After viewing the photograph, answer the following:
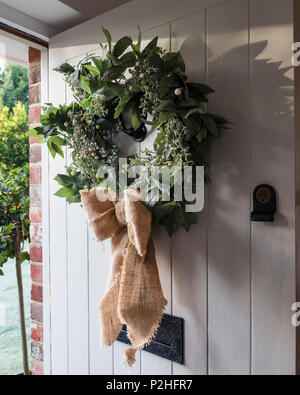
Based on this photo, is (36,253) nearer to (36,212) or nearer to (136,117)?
(36,212)

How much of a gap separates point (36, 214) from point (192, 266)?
0.82 metres

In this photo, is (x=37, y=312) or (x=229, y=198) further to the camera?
(x=37, y=312)

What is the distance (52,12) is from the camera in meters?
1.28

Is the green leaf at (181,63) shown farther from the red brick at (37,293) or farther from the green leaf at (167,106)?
the red brick at (37,293)

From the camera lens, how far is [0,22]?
124cm

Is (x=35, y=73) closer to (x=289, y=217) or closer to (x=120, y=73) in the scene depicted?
(x=120, y=73)

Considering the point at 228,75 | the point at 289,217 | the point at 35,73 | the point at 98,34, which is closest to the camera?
the point at 289,217

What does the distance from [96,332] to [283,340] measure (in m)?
0.72

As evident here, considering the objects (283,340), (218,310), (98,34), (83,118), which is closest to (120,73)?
(83,118)

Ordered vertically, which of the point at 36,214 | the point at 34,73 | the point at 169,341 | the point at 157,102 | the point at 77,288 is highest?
the point at 34,73

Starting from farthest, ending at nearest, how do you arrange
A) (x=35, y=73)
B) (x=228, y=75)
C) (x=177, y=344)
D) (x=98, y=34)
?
(x=35, y=73), (x=98, y=34), (x=177, y=344), (x=228, y=75)

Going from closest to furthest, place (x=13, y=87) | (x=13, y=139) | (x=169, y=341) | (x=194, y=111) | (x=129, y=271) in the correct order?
(x=194, y=111) → (x=129, y=271) → (x=169, y=341) → (x=13, y=139) → (x=13, y=87)

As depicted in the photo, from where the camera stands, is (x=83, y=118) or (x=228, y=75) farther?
(x=83, y=118)

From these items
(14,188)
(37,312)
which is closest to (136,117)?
(14,188)
